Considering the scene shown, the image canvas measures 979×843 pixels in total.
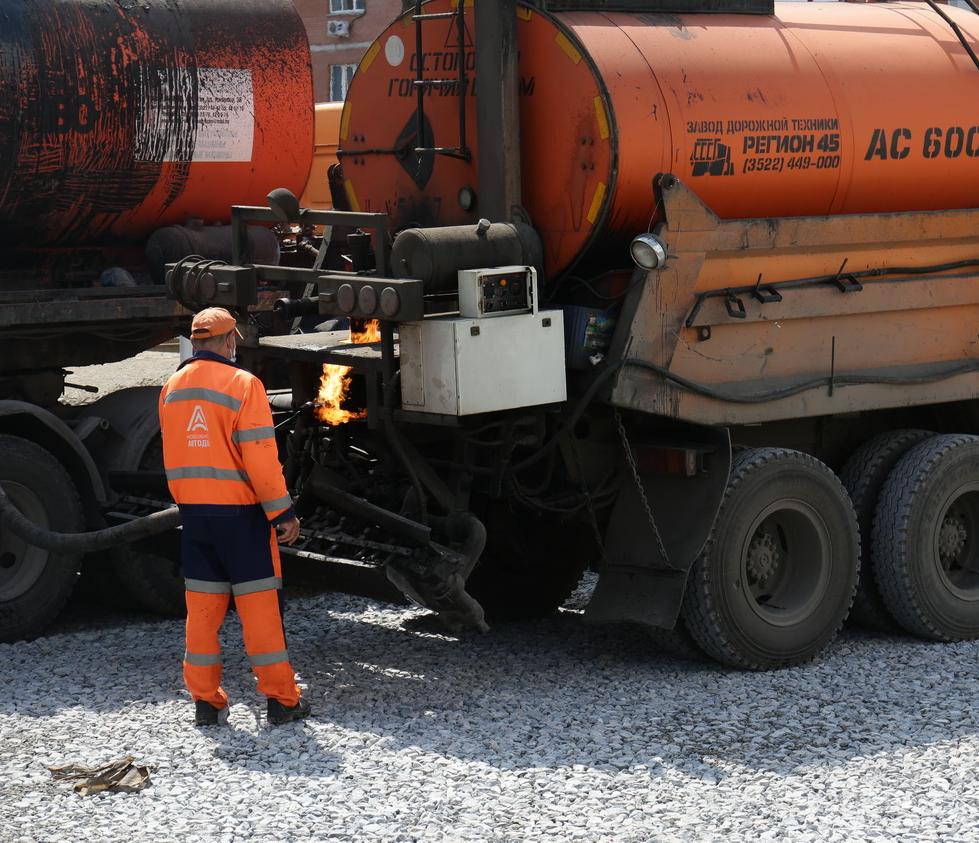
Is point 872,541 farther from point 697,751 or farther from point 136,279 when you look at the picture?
point 136,279

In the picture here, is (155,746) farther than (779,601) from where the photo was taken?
No

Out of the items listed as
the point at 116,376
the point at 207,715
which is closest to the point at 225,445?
the point at 207,715

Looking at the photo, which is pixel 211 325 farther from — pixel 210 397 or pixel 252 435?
pixel 252 435

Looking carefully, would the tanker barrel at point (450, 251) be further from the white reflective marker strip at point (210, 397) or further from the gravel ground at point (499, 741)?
the gravel ground at point (499, 741)

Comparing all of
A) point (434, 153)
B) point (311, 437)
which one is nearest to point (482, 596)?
point (311, 437)

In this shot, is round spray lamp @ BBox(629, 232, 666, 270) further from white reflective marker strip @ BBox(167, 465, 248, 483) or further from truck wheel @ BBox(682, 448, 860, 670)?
white reflective marker strip @ BBox(167, 465, 248, 483)

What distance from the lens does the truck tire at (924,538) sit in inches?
314

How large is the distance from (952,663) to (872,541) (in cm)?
70

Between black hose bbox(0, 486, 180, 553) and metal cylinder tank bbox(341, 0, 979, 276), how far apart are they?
1.84 m

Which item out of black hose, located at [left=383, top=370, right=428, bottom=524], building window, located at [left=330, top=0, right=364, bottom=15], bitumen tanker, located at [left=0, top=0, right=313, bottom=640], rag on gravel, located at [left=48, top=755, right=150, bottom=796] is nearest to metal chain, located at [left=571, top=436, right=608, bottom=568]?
black hose, located at [left=383, top=370, right=428, bottom=524]

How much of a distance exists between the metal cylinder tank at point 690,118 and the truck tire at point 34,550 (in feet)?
6.38

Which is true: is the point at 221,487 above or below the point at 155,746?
above

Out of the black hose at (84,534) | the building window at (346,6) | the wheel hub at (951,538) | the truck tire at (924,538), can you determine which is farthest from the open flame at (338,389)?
the building window at (346,6)

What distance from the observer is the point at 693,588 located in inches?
288
